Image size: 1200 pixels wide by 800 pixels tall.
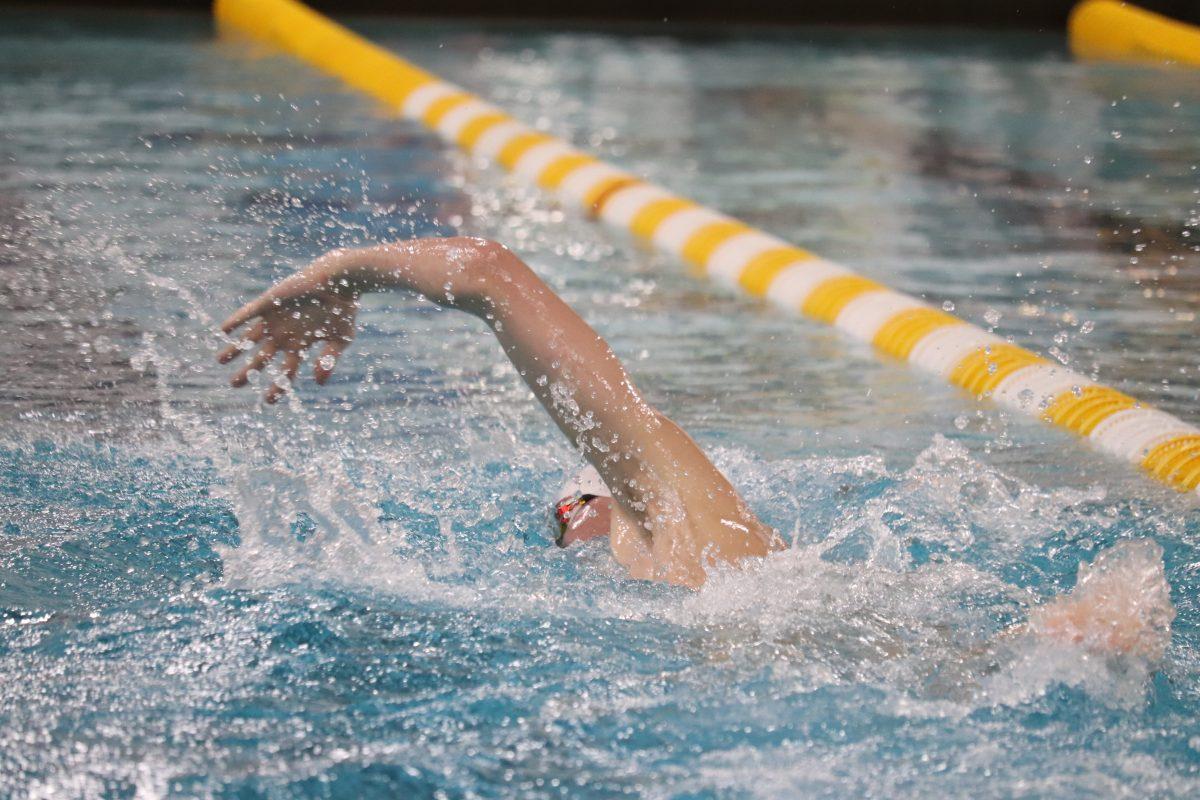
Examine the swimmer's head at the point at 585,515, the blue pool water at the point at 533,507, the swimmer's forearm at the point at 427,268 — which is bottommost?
the blue pool water at the point at 533,507

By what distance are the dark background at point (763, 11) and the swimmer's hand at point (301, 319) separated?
10.9 meters

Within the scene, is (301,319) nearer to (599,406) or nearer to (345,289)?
(345,289)

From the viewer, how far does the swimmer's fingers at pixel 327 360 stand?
235 cm

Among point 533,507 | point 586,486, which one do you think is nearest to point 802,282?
point 533,507

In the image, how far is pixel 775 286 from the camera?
16.2ft

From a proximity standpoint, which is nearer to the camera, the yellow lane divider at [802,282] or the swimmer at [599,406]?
the swimmer at [599,406]

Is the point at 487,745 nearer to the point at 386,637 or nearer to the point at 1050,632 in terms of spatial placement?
the point at 386,637

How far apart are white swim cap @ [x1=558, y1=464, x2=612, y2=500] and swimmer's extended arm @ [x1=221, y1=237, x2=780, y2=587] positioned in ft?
0.67

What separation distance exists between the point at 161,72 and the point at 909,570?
24.5 feet

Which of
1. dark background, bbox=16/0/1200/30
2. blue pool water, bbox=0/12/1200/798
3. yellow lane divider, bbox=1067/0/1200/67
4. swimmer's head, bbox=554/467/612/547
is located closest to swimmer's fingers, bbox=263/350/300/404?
blue pool water, bbox=0/12/1200/798

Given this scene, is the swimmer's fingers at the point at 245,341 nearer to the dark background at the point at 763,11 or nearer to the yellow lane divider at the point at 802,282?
the yellow lane divider at the point at 802,282

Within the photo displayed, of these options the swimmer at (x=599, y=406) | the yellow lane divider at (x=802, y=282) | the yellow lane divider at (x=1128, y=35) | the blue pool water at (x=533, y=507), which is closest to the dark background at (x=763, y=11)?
the yellow lane divider at (x=1128, y=35)

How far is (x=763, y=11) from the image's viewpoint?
13.2 m

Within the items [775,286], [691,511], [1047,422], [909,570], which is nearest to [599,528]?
[691,511]
